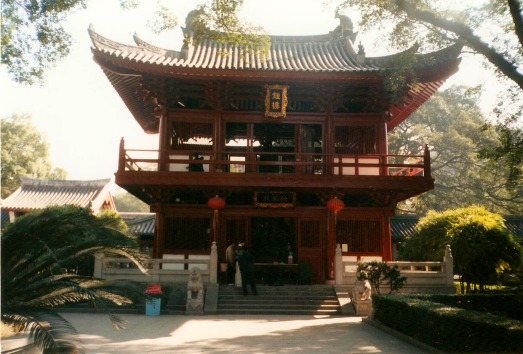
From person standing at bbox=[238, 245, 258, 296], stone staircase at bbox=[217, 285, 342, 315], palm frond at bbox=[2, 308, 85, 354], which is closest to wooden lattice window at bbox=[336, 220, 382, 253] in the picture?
stone staircase at bbox=[217, 285, 342, 315]

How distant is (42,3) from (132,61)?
391cm

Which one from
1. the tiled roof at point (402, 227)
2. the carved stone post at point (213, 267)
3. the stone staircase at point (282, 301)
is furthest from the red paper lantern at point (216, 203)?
the tiled roof at point (402, 227)

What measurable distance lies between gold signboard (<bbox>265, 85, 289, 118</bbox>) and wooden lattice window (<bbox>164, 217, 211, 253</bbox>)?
412 cm

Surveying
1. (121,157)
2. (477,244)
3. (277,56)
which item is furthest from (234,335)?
(277,56)

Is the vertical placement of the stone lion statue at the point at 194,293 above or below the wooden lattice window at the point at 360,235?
below

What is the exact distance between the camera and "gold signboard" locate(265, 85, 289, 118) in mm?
15352

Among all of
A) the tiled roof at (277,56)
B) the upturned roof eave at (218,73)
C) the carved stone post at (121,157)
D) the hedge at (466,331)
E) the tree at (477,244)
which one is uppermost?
the tiled roof at (277,56)

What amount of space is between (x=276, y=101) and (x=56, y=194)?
2334 cm

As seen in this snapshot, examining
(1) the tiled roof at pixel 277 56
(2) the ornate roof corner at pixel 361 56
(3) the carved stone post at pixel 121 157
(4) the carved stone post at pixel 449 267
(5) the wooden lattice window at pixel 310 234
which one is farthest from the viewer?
(2) the ornate roof corner at pixel 361 56

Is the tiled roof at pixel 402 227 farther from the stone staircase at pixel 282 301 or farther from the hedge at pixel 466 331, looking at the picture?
the hedge at pixel 466 331

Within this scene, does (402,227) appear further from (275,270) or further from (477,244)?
(275,270)

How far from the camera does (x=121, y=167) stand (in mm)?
14383

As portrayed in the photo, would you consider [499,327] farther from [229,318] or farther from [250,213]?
[250,213]

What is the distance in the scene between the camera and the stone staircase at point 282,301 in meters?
12.6
